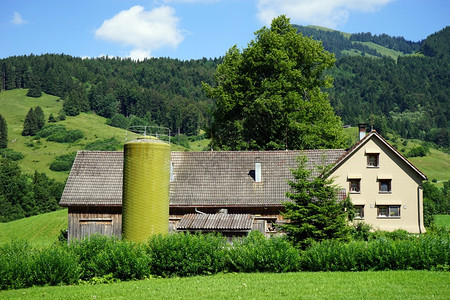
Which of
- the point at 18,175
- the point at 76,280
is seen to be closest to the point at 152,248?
the point at 76,280

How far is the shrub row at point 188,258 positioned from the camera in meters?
21.4

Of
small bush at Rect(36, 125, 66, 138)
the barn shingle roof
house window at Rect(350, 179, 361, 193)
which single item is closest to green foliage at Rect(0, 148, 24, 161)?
small bush at Rect(36, 125, 66, 138)

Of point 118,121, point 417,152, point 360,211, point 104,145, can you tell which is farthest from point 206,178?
point 118,121

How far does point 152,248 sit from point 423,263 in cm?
1164

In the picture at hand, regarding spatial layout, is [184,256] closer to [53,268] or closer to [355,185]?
[53,268]

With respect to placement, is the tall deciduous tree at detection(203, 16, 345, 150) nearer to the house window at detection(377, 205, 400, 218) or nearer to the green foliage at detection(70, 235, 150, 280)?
the house window at detection(377, 205, 400, 218)

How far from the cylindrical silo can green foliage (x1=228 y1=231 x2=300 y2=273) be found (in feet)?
17.6

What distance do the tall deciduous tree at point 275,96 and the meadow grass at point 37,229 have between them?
17.8 meters

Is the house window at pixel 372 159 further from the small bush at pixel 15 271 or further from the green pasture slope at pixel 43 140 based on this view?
the green pasture slope at pixel 43 140

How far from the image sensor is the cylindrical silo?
86.9 ft

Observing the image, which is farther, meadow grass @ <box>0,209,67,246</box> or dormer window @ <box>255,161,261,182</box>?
meadow grass @ <box>0,209,67,246</box>

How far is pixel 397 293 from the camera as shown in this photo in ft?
57.4

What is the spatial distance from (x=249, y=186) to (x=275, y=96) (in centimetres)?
1125

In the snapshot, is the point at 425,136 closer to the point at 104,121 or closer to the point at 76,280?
the point at 104,121
